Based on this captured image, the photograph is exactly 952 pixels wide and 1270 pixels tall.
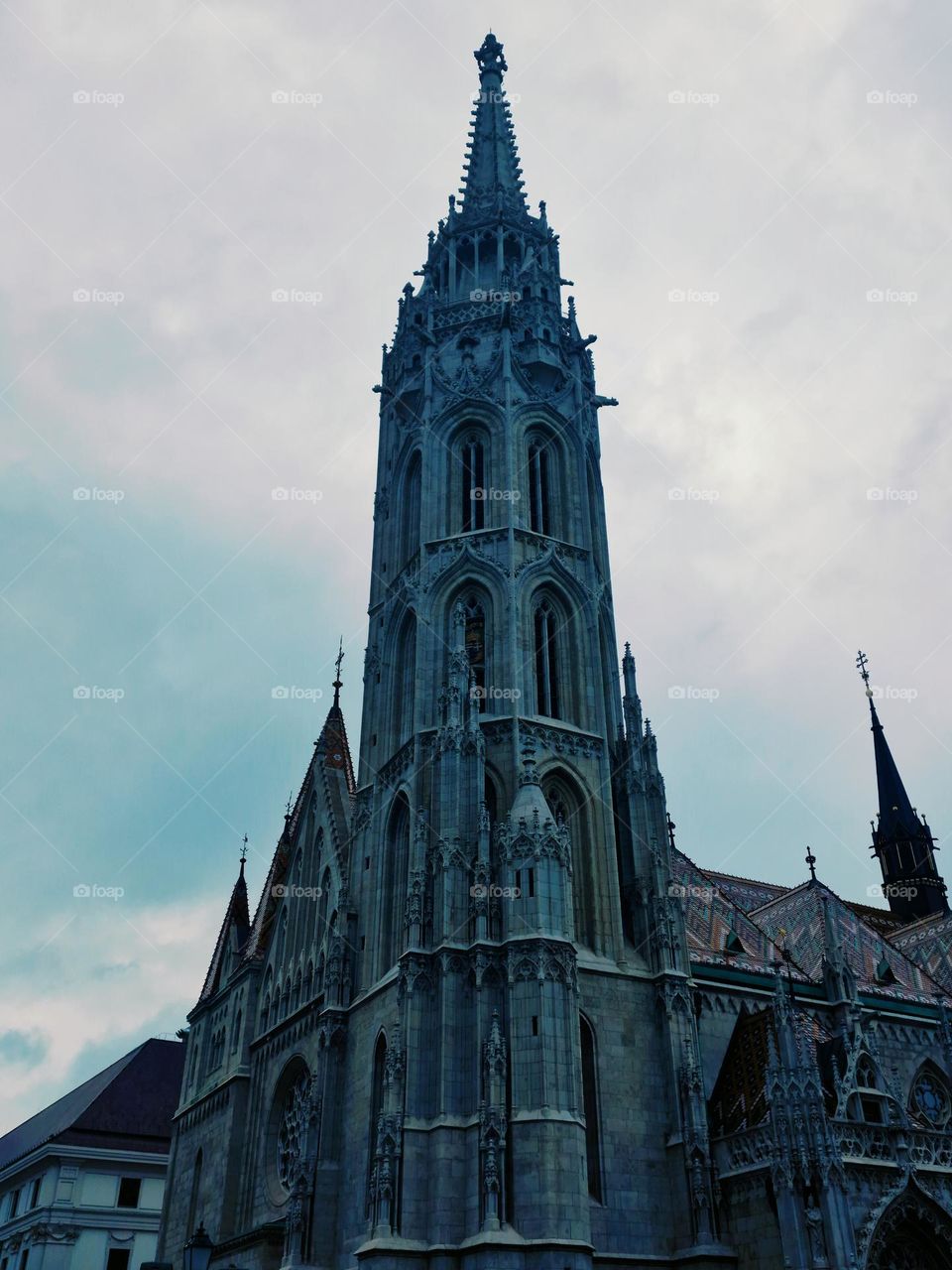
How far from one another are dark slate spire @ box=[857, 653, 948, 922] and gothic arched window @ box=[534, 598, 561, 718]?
30.0 metres

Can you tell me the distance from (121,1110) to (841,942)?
113ft

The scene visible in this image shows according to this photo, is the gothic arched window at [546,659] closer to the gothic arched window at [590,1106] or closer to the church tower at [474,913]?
the church tower at [474,913]

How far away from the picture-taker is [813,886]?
43750 millimetres

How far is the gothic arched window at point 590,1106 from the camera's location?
26.7 meters

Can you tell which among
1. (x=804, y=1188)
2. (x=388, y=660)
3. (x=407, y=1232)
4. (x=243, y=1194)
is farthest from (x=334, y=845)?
(x=804, y=1188)

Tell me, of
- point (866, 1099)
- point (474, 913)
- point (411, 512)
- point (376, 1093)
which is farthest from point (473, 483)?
point (866, 1099)

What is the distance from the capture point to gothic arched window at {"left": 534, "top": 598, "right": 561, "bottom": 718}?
33500 millimetres

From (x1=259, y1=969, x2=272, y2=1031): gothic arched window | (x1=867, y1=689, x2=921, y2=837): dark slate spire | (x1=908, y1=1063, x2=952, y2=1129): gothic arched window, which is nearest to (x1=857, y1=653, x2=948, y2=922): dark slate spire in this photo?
(x1=867, y1=689, x2=921, y2=837): dark slate spire

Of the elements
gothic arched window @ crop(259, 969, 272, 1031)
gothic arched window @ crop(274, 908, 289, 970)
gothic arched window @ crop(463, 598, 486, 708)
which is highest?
gothic arched window @ crop(463, 598, 486, 708)

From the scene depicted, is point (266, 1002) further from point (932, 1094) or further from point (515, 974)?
point (932, 1094)

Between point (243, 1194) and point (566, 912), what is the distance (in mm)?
14874

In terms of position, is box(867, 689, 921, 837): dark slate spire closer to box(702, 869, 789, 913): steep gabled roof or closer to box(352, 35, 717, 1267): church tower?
box(702, 869, 789, 913): steep gabled roof

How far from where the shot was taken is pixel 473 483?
37.7m

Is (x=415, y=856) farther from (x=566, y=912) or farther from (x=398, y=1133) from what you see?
(x=398, y=1133)
